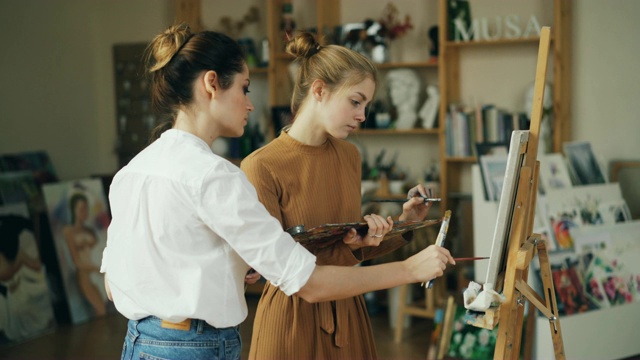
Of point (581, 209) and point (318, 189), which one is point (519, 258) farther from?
point (581, 209)

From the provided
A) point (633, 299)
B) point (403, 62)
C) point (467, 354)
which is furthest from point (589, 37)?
point (467, 354)

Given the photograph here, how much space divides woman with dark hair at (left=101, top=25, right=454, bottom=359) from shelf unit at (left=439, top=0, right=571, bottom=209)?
3732 millimetres

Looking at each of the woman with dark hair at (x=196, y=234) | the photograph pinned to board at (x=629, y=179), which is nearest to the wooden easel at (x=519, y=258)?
the woman with dark hair at (x=196, y=234)

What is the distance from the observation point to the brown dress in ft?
7.30

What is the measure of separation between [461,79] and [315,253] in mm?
3748

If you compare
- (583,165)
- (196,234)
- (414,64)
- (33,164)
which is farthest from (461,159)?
(196,234)

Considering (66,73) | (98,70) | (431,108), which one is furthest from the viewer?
(98,70)

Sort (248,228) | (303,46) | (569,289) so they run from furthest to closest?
1. (569,289)
2. (303,46)
3. (248,228)

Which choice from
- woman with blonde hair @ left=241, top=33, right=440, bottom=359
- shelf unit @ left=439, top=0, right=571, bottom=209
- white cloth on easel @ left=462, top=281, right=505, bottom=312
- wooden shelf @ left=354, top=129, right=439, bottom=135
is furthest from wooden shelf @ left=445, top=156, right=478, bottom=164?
white cloth on easel @ left=462, top=281, right=505, bottom=312

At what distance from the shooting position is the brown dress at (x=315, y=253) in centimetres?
223

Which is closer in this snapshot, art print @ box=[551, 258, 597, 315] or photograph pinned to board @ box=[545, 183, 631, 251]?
art print @ box=[551, 258, 597, 315]

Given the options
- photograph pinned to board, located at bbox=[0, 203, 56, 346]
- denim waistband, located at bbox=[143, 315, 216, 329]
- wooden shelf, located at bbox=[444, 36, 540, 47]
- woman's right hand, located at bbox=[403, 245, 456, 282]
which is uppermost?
wooden shelf, located at bbox=[444, 36, 540, 47]

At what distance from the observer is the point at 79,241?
5.73 m

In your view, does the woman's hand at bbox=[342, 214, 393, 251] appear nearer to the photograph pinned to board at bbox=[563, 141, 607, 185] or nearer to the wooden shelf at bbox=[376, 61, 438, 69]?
the photograph pinned to board at bbox=[563, 141, 607, 185]
